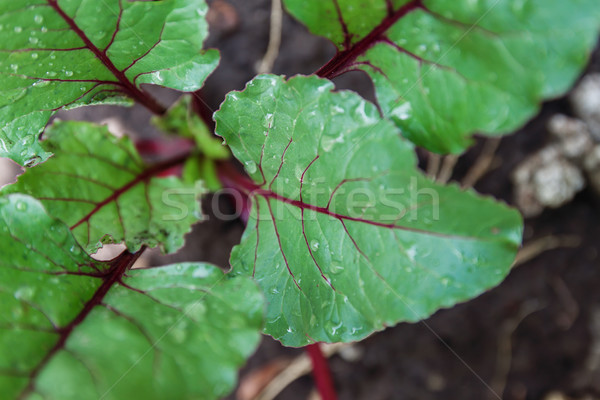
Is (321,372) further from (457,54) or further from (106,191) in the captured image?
(457,54)

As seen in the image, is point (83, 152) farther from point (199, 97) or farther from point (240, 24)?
point (240, 24)

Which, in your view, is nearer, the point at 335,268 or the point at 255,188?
the point at 335,268

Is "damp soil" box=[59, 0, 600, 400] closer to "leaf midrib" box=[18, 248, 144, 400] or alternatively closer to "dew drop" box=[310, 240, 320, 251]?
"leaf midrib" box=[18, 248, 144, 400]

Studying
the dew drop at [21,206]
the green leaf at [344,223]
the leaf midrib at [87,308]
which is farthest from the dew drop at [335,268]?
the dew drop at [21,206]

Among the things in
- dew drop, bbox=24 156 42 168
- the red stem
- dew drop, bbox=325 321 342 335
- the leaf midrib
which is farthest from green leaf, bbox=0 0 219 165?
the red stem

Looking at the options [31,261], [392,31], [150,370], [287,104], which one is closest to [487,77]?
[392,31]

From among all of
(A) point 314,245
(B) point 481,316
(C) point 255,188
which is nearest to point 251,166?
(C) point 255,188
